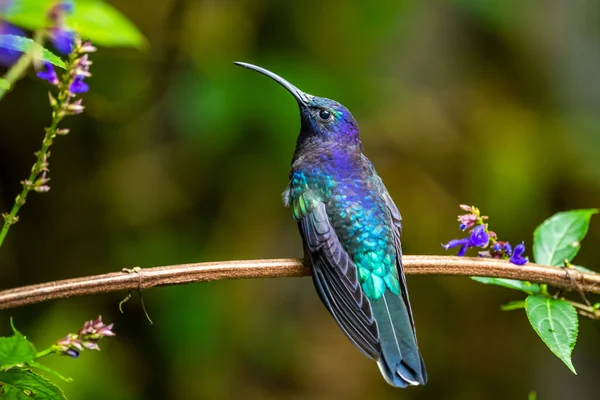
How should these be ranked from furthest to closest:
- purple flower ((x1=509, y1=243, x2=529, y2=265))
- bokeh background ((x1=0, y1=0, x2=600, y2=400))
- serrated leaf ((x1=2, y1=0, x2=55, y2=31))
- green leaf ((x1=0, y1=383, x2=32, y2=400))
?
bokeh background ((x1=0, y1=0, x2=600, y2=400)) < purple flower ((x1=509, y1=243, x2=529, y2=265)) < green leaf ((x1=0, y1=383, x2=32, y2=400)) < serrated leaf ((x1=2, y1=0, x2=55, y2=31))

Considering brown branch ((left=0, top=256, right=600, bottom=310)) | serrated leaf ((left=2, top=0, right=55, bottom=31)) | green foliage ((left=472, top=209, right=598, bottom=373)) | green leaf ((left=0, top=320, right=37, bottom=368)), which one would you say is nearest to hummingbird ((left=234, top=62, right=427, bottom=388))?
brown branch ((left=0, top=256, right=600, bottom=310))

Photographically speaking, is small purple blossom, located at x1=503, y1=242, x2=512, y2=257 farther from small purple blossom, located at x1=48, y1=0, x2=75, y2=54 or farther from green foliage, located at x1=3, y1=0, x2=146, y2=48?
small purple blossom, located at x1=48, y1=0, x2=75, y2=54

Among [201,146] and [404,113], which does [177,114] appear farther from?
[404,113]

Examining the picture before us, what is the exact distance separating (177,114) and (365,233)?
2.33m

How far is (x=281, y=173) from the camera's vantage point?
475 centimetres

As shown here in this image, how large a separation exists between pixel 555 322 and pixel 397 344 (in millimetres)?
509

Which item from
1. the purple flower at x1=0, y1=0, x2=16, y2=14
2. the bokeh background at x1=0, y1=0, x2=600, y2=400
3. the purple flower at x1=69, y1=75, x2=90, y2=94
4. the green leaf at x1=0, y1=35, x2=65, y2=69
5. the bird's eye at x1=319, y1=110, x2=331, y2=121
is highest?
the purple flower at x1=0, y1=0, x2=16, y2=14

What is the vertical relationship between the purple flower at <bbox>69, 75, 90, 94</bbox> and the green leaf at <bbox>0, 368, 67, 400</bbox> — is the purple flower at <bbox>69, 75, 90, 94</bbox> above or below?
above

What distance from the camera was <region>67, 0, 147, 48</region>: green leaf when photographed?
1493 mm

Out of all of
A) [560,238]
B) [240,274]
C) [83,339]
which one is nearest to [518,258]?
[560,238]

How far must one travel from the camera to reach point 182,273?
180 centimetres

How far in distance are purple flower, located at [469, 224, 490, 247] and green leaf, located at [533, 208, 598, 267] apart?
0.90 feet

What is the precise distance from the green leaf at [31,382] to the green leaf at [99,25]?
695 mm

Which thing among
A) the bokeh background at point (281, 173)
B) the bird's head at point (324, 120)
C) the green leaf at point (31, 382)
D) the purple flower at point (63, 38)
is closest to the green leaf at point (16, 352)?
the green leaf at point (31, 382)
